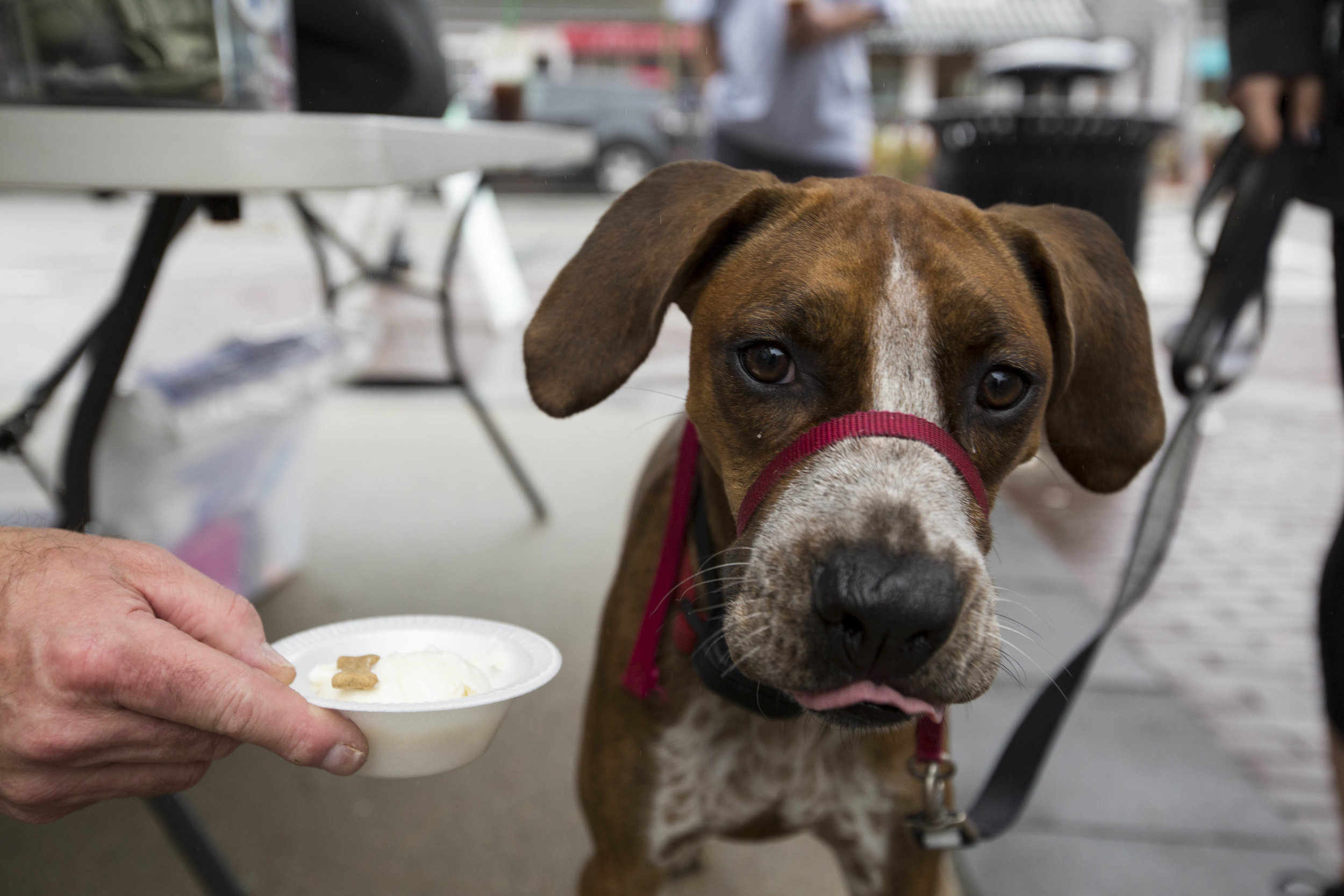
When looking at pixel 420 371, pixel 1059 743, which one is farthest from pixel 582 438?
pixel 1059 743

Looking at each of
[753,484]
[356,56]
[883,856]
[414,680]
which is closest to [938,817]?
[883,856]

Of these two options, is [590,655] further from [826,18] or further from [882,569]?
[826,18]

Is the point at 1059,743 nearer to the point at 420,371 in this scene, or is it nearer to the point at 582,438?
the point at 582,438

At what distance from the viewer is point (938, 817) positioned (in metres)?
1.44

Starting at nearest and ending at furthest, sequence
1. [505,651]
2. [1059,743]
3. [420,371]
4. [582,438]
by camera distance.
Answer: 1. [505,651]
2. [1059,743]
3. [582,438]
4. [420,371]

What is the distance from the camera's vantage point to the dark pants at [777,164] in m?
3.25

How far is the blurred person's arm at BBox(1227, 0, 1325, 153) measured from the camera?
6.00 feet

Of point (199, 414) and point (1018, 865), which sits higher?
point (199, 414)

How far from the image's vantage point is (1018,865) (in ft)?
6.73

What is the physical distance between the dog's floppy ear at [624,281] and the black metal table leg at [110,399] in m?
0.66

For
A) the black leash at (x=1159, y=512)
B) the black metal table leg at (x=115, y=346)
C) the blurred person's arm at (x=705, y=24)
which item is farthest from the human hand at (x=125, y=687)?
the blurred person's arm at (x=705, y=24)

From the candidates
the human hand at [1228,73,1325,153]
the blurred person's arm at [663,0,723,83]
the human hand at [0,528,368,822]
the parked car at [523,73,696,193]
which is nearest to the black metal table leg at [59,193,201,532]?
the human hand at [0,528,368,822]

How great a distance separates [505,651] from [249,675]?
10.8 inches

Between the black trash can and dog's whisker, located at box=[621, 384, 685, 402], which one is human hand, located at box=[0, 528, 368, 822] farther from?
the black trash can
